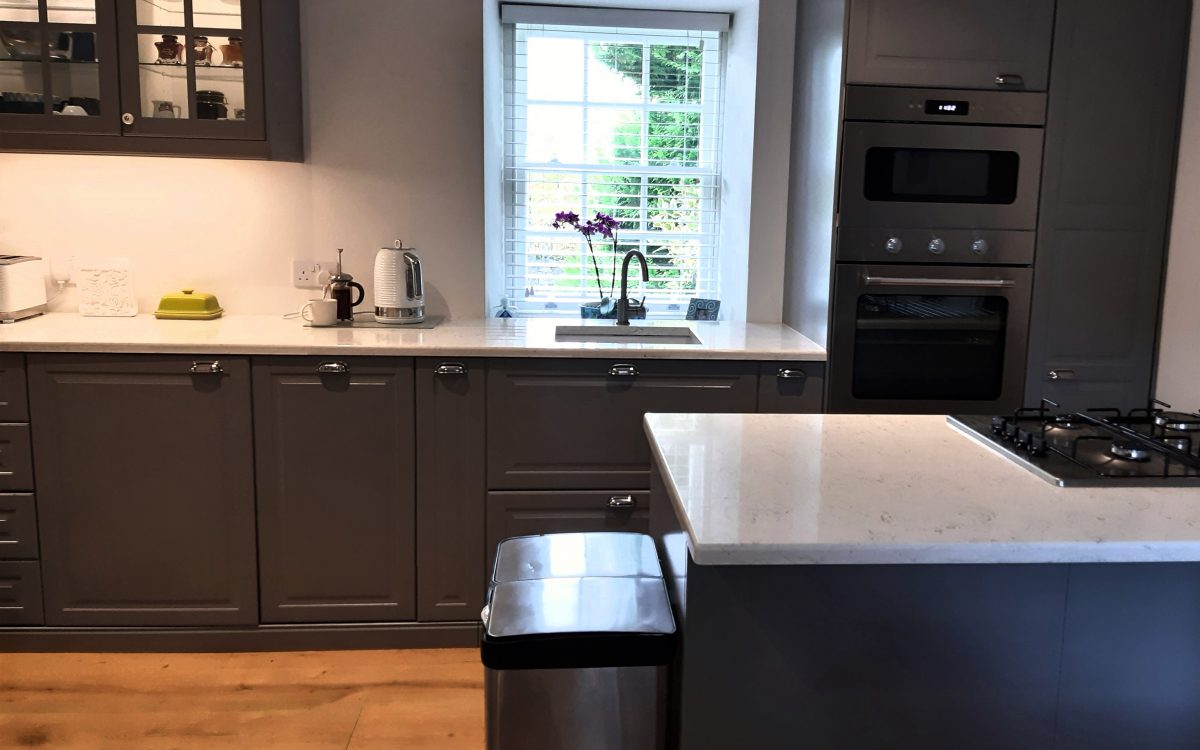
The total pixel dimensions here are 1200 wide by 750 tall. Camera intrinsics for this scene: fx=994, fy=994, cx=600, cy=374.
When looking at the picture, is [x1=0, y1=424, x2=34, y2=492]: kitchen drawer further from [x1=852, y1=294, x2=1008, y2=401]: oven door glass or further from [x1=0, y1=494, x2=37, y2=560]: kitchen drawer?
[x1=852, y1=294, x2=1008, y2=401]: oven door glass

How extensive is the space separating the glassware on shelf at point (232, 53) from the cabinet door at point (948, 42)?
70.8 inches

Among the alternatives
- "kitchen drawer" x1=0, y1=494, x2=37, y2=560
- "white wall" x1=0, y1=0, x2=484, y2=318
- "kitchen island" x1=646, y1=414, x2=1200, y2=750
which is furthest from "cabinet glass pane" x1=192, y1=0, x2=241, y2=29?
"kitchen island" x1=646, y1=414, x2=1200, y2=750

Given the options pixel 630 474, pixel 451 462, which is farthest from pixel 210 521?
pixel 630 474

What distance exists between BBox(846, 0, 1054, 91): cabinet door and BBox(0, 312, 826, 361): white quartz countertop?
0.83 metres

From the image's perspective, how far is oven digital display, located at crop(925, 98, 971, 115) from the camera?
9.28 feet

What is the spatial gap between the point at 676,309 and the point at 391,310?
1.14 m

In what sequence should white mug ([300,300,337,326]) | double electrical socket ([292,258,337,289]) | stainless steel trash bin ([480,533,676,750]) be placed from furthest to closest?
1. double electrical socket ([292,258,337,289])
2. white mug ([300,300,337,326])
3. stainless steel trash bin ([480,533,676,750])

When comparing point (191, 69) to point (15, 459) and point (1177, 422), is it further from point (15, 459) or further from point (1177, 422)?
point (1177, 422)

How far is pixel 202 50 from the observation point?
117 inches

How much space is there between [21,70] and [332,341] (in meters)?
1.24

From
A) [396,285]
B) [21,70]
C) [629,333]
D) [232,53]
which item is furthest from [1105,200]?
[21,70]

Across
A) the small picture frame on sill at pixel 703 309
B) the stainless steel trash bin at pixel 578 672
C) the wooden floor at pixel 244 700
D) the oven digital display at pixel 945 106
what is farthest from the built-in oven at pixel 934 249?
the stainless steel trash bin at pixel 578 672

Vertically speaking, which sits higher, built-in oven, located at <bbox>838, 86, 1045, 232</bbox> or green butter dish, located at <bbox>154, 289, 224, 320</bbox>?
built-in oven, located at <bbox>838, 86, 1045, 232</bbox>

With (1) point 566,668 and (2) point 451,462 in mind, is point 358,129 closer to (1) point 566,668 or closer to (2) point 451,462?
(2) point 451,462
